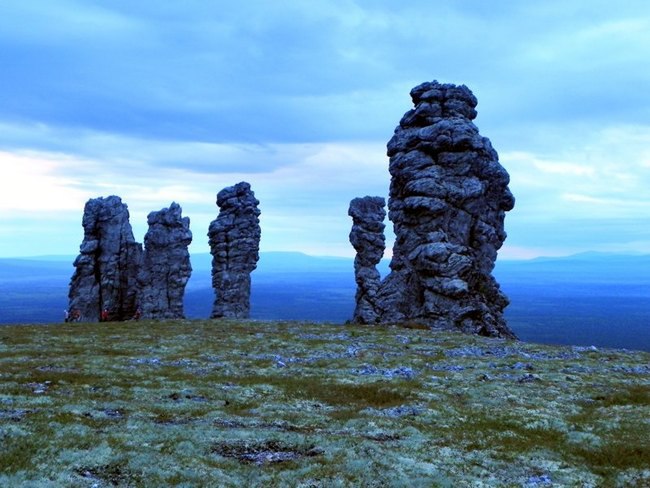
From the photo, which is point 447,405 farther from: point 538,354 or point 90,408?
point 538,354

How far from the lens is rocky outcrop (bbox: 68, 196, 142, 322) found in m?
103

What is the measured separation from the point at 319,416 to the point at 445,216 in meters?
56.9

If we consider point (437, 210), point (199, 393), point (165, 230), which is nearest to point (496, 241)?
point (437, 210)

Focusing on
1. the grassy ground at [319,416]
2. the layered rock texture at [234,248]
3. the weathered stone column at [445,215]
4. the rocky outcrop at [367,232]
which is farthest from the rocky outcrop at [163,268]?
the grassy ground at [319,416]

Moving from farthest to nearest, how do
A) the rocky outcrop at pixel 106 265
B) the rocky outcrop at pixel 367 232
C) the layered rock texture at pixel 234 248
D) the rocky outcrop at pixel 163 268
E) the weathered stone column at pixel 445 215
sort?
the rocky outcrop at pixel 367 232 < the layered rock texture at pixel 234 248 < the rocky outcrop at pixel 163 268 < the rocky outcrop at pixel 106 265 < the weathered stone column at pixel 445 215

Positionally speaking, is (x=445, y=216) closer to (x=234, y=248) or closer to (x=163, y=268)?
(x=234, y=248)

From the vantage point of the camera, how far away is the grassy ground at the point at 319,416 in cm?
1980

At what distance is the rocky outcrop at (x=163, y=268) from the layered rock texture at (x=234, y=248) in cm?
707

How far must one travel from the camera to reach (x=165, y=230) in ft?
345

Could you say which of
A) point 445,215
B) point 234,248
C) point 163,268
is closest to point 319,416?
point 445,215

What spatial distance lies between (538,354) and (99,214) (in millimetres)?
81428

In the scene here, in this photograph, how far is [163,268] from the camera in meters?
104

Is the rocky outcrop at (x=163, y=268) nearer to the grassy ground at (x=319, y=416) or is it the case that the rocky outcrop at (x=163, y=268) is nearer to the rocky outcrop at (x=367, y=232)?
the rocky outcrop at (x=367, y=232)

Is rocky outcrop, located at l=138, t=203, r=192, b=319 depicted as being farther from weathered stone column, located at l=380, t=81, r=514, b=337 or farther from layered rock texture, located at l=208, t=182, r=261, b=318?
weathered stone column, located at l=380, t=81, r=514, b=337
